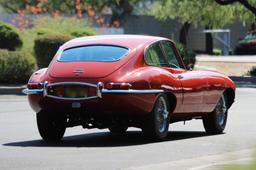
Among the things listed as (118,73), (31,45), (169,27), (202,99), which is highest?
(118,73)

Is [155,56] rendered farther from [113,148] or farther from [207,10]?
[207,10]

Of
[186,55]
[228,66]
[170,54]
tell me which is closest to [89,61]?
[170,54]

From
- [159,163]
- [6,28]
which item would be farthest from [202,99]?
[6,28]

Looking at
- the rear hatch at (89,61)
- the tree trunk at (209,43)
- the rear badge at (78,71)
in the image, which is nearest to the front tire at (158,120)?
the rear hatch at (89,61)

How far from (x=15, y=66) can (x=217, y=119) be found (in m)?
13.6

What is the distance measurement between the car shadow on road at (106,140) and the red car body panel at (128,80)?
485 millimetres

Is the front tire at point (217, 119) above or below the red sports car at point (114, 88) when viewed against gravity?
below

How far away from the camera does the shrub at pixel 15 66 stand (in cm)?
2502

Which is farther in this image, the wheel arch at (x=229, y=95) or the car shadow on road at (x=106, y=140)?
the wheel arch at (x=229, y=95)

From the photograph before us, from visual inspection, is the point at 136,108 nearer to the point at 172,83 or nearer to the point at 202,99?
the point at 172,83

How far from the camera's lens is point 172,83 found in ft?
36.1

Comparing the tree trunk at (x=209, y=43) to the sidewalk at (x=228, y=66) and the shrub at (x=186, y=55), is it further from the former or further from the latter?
the shrub at (x=186, y=55)

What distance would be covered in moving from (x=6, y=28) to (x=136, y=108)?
19.2 meters

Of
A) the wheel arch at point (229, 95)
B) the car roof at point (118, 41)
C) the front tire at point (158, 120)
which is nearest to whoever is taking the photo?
the front tire at point (158, 120)
